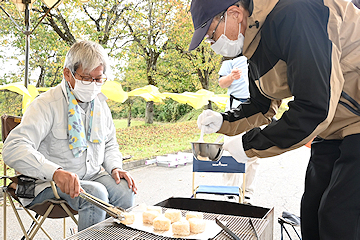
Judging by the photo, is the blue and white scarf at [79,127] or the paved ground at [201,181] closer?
the blue and white scarf at [79,127]

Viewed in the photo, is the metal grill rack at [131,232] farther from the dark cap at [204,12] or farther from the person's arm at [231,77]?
the person's arm at [231,77]

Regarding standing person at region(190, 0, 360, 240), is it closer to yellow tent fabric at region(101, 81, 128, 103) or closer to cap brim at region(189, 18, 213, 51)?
cap brim at region(189, 18, 213, 51)

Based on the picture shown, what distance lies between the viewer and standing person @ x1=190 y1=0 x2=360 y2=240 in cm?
113

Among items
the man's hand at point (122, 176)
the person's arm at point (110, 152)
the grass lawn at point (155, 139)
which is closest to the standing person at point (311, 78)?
the man's hand at point (122, 176)

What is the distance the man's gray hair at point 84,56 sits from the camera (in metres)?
2.21

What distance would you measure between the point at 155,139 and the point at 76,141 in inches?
305

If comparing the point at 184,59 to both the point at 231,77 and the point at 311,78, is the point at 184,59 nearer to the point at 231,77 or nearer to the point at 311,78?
the point at 231,77

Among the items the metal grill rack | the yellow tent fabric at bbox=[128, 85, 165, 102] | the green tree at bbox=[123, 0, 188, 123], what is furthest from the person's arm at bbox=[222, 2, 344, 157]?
the green tree at bbox=[123, 0, 188, 123]

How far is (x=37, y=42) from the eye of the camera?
849 centimetres

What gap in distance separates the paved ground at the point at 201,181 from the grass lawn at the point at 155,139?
1.05 metres

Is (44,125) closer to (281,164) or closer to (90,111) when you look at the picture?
(90,111)

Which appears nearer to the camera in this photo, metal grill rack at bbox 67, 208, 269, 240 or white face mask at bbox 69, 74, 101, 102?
metal grill rack at bbox 67, 208, 269, 240

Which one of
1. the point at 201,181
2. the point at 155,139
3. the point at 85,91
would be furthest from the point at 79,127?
the point at 155,139

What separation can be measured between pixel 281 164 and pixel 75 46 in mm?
5785
